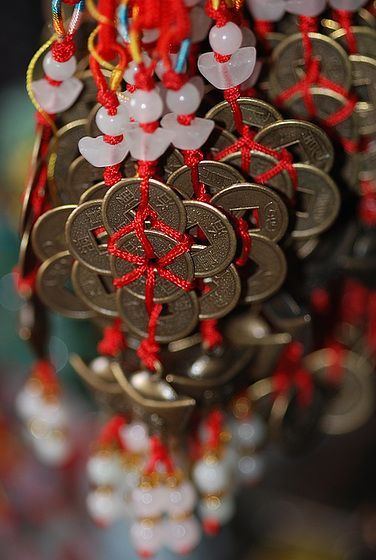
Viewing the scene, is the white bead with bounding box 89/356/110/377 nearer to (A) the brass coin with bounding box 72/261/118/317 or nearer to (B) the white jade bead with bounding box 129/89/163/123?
(A) the brass coin with bounding box 72/261/118/317

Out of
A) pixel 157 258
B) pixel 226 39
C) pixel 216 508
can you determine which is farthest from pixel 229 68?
pixel 216 508

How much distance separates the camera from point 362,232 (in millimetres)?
558

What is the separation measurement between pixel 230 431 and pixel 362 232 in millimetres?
200

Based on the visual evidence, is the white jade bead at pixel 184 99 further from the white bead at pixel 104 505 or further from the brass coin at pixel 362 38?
the white bead at pixel 104 505

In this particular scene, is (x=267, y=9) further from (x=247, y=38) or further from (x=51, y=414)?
(x=51, y=414)

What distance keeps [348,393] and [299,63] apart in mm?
363

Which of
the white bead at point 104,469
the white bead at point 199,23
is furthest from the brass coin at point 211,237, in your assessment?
the white bead at point 104,469

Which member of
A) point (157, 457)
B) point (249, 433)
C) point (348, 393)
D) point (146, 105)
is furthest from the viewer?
point (348, 393)

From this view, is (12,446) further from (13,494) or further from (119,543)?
(119,543)

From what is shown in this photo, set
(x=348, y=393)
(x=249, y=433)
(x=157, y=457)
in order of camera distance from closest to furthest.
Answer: (x=157, y=457) → (x=249, y=433) → (x=348, y=393)

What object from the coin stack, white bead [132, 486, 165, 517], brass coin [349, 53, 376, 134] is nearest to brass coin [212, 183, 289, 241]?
the coin stack

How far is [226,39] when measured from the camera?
1.39ft

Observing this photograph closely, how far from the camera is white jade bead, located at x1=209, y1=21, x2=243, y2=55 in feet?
1.39

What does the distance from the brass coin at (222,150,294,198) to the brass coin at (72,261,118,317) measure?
0.11 m
